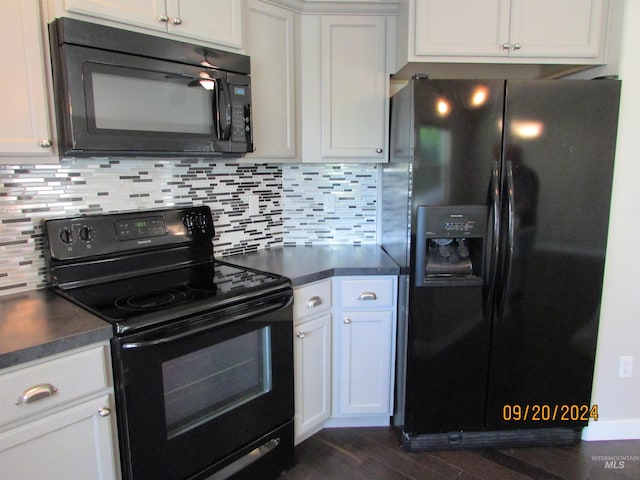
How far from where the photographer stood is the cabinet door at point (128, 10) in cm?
142

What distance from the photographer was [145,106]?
1590mm

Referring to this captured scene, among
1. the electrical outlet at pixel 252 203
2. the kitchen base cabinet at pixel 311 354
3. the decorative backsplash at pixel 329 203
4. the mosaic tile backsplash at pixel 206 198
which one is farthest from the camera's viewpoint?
the decorative backsplash at pixel 329 203

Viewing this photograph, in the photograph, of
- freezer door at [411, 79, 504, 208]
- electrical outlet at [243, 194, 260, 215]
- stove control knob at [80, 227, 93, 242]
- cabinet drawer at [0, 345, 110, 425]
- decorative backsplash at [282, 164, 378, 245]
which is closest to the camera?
cabinet drawer at [0, 345, 110, 425]

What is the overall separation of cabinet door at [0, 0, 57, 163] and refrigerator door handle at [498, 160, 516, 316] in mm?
1780

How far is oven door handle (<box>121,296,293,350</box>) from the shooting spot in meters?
1.33

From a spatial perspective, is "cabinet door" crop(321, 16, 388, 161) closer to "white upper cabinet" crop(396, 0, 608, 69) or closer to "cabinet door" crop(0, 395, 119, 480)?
"white upper cabinet" crop(396, 0, 608, 69)

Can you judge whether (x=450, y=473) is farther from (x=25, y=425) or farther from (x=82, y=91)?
(x=82, y=91)

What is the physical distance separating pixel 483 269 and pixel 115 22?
175 centimetres

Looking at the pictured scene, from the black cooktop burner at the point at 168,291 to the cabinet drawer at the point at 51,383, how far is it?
14cm

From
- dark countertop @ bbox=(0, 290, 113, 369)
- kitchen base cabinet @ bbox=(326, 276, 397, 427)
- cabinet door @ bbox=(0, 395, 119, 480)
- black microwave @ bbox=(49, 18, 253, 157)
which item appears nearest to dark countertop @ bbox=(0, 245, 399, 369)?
dark countertop @ bbox=(0, 290, 113, 369)

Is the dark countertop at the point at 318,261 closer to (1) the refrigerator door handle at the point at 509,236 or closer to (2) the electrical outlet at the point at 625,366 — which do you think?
(1) the refrigerator door handle at the point at 509,236

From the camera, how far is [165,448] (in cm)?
144

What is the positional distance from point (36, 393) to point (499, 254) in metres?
1.78

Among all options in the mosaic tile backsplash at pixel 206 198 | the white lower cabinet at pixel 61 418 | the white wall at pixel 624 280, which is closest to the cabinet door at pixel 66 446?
the white lower cabinet at pixel 61 418
